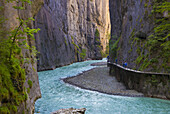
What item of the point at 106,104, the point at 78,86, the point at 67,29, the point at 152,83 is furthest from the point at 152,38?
the point at 67,29

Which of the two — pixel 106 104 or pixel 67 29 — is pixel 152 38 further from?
pixel 67 29

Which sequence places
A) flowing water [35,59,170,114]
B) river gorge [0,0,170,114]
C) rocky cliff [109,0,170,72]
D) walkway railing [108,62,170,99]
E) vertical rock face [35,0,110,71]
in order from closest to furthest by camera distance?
1. river gorge [0,0,170,114]
2. flowing water [35,59,170,114]
3. walkway railing [108,62,170,99]
4. rocky cliff [109,0,170,72]
5. vertical rock face [35,0,110,71]

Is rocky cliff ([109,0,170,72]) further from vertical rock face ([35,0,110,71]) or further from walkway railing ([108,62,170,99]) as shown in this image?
vertical rock face ([35,0,110,71])

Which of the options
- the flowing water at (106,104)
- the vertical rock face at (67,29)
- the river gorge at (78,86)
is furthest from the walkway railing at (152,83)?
the vertical rock face at (67,29)

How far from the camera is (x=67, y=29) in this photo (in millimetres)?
57219

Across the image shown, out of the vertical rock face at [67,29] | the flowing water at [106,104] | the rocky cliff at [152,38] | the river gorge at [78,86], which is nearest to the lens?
the river gorge at [78,86]

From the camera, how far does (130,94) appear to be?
45.2ft

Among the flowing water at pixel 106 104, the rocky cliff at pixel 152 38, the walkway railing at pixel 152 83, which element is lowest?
the flowing water at pixel 106 104

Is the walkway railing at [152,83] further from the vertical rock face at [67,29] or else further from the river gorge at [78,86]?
the vertical rock face at [67,29]

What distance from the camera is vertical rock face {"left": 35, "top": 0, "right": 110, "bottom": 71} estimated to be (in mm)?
36938

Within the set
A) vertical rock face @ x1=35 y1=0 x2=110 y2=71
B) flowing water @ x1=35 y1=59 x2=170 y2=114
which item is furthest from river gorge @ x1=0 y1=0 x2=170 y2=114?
vertical rock face @ x1=35 y1=0 x2=110 y2=71

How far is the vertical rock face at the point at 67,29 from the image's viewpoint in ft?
121

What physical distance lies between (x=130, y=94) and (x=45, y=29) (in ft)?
101

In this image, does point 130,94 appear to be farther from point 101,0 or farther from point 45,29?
point 101,0
